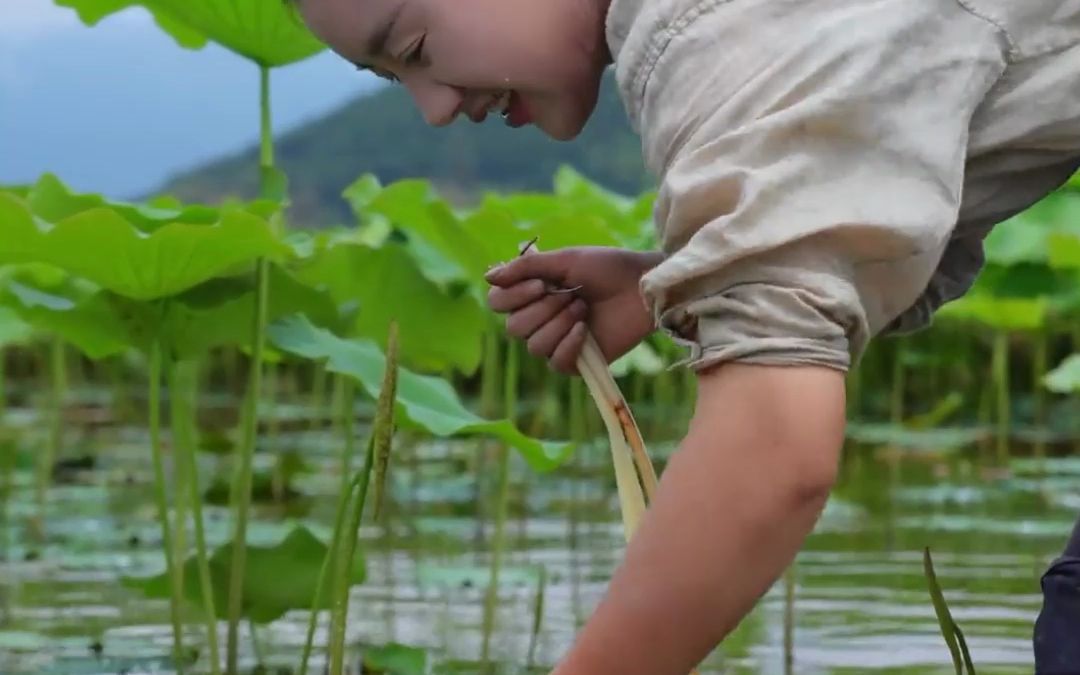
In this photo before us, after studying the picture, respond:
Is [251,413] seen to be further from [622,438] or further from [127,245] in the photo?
[622,438]

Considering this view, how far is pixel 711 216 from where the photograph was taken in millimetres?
1047

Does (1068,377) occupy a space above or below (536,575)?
above

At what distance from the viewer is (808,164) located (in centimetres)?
102

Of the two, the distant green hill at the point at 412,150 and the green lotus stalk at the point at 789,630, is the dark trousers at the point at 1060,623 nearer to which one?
the green lotus stalk at the point at 789,630

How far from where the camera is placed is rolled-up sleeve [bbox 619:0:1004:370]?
1.02 m

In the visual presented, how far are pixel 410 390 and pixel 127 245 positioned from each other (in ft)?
1.24

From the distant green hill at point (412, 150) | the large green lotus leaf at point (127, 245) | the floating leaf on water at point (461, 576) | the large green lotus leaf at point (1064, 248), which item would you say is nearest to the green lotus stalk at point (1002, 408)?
the large green lotus leaf at point (1064, 248)

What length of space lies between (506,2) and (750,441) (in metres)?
0.33

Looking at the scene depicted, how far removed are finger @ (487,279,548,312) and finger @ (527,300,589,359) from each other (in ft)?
0.06

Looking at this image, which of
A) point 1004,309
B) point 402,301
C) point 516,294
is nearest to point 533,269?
point 516,294

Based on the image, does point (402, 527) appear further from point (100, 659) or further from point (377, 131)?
point (377, 131)

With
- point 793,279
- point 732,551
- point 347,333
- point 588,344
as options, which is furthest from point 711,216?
point 347,333

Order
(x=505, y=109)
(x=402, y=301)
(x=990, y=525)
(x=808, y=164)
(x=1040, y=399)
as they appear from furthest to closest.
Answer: (x=1040, y=399), (x=990, y=525), (x=402, y=301), (x=505, y=109), (x=808, y=164)

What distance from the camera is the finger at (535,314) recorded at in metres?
1.31
